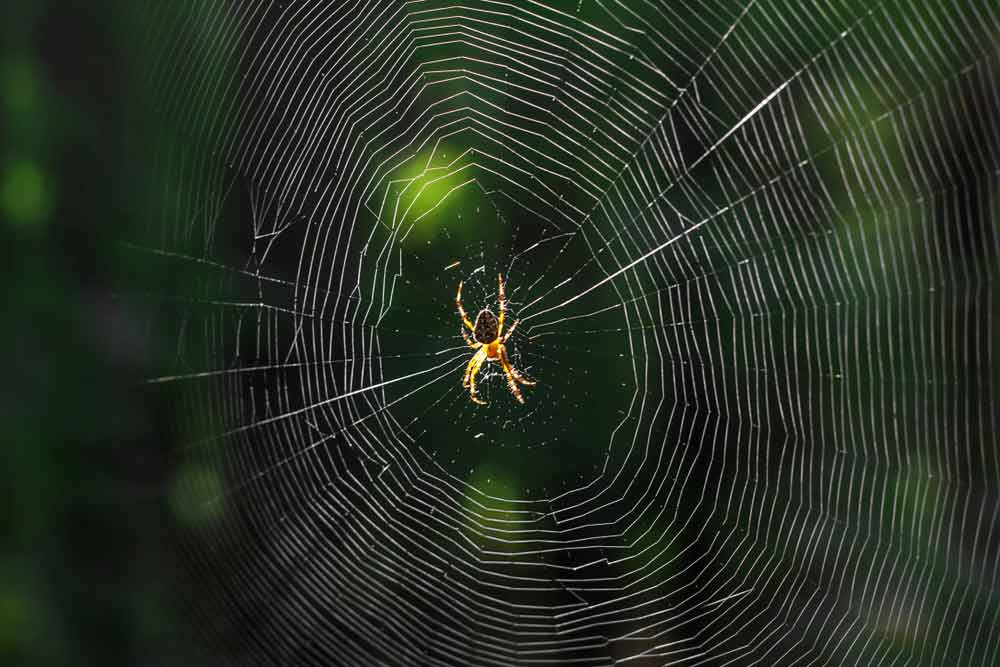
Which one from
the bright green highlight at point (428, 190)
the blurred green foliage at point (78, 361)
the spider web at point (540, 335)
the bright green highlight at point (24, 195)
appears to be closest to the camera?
the spider web at point (540, 335)

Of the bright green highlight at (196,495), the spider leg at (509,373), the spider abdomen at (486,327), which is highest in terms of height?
the spider abdomen at (486,327)

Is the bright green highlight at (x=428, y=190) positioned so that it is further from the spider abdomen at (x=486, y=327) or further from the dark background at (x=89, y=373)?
the spider abdomen at (x=486, y=327)

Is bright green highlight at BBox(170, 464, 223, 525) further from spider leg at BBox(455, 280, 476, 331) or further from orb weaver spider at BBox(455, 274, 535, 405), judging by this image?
spider leg at BBox(455, 280, 476, 331)

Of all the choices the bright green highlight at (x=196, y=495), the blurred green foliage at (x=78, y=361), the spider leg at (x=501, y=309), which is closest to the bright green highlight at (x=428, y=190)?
the spider leg at (x=501, y=309)

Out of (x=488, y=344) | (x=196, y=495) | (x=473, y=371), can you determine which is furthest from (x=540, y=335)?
(x=196, y=495)

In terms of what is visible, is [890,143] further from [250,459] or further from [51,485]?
[51,485]

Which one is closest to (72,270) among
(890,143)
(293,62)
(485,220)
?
(293,62)
